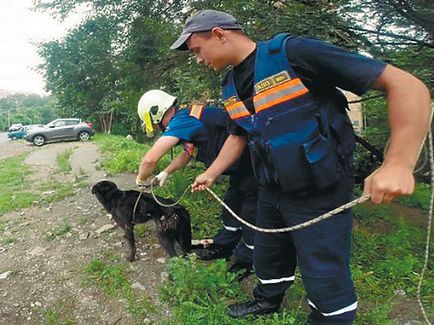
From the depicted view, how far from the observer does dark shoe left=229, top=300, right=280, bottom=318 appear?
2820 mm

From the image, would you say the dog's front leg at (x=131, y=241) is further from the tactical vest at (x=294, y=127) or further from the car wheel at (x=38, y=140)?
the car wheel at (x=38, y=140)

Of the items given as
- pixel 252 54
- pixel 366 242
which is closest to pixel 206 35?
pixel 252 54

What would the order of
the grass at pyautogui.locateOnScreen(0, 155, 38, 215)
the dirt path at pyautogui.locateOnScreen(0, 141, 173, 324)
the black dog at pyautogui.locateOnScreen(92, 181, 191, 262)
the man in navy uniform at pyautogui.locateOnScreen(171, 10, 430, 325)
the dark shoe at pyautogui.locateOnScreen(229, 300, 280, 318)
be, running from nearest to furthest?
the man in navy uniform at pyautogui.locateOnScreen(171, 10, 430, 325)
the dark shoe at pyautogui.locateOnScreen(229, 300, 280, 318)
the dirt path at pyautogui.locateOnScreen(0, 141, 173, 324)
the black dog at pyautogui.locateOnScreen(92, 181, 191, 262)
the grass at pyautogui.locateOnScreen(0, 155, 38, 215)

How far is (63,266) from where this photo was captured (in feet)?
13.0

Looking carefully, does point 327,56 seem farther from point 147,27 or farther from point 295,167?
point 147,27

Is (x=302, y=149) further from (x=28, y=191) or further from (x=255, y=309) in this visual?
(x=28, y=191)

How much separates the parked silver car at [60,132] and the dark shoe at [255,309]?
21.0 metres

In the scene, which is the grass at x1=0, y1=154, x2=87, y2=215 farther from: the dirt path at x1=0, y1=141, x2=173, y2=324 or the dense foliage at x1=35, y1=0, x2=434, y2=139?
the dense foliage at x1=35, y1=0, x2=434, y2=139

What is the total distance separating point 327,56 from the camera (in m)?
1.67

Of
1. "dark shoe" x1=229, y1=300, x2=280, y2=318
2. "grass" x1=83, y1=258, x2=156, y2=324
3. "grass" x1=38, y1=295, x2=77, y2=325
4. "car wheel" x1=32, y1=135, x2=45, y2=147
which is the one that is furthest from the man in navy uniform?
"car wheel" x1=32, y1=135, x2=45, y2=147

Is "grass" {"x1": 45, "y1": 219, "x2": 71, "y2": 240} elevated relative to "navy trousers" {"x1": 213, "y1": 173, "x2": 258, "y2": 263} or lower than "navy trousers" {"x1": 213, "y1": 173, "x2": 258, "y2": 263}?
lower

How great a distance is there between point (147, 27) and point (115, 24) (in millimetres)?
843

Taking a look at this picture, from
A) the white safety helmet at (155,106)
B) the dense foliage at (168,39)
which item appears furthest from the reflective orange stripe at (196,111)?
the dense foliage at (168,39)

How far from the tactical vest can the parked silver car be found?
2175 centimetres
